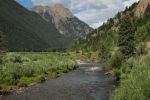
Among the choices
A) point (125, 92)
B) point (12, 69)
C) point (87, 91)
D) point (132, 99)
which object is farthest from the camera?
point (12, 69)

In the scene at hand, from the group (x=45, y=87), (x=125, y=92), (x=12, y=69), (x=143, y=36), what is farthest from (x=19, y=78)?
(x=143, y=36)

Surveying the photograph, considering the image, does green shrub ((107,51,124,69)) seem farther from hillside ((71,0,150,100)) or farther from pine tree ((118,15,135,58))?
pine tree ((118,15,135,58))

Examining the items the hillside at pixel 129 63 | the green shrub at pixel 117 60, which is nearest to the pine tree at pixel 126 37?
the hillside at pixel 129 63

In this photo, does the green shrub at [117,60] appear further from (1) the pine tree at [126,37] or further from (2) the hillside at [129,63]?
(1) the pine tree at [126,37]

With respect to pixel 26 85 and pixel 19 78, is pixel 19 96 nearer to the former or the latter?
pixel 26 85

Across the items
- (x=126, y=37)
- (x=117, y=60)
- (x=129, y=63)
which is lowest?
(x=129, y=63)

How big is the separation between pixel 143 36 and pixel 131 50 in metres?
82.7

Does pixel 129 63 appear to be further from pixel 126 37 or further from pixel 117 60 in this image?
Answer: pixel 117 60

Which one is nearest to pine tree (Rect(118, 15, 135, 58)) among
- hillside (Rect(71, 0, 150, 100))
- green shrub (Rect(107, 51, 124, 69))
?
hillside (Rect(71, 0, 150, 100))

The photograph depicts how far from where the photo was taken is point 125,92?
33.3 metres

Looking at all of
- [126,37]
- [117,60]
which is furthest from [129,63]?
[117,60]

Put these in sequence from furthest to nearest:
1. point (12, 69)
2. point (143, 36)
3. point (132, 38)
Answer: point (143, 36) < point (132, 38) < point (12, 69)

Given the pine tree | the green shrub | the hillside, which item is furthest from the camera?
the green shrub

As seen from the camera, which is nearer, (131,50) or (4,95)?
(4,95)
